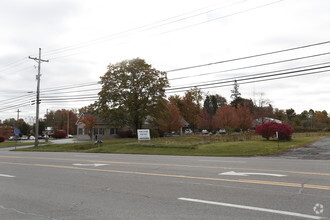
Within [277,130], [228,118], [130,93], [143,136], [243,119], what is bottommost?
[143,136]

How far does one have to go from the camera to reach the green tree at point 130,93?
43.7 m

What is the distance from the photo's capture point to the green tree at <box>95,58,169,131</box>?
4368 cm

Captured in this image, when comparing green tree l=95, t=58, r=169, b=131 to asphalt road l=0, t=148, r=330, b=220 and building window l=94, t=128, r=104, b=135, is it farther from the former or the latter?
asphalt road l=0, t=148, r=330, b=220

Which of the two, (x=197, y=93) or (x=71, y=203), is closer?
(x=71, y=203)

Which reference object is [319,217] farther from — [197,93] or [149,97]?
[197,93]

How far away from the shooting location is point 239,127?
60.1 metres

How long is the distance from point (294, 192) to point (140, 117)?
123 feet

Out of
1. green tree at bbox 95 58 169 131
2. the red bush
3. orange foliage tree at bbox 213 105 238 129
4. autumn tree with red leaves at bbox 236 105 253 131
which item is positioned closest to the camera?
the red bush

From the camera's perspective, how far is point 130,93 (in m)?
44.3

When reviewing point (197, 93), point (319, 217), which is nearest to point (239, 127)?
point (197, 93)

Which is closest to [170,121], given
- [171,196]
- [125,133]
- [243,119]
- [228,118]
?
[125,133]

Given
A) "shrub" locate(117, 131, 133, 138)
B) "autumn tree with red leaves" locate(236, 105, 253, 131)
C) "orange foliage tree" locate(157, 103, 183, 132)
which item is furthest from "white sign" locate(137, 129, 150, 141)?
"autumn tree with red leaves" locate(236, 105, 253, 131)

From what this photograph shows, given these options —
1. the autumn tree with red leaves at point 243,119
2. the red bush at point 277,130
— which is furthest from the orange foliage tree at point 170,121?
the red bush at point 277,130

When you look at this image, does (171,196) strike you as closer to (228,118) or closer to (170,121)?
(170,121)
